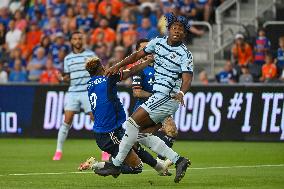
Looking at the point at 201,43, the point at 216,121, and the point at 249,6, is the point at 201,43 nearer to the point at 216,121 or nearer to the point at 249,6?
the point at 249,6

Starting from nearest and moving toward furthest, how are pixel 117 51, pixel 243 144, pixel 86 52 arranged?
pixel 86 52, pixel 243 144, pixel 117 51

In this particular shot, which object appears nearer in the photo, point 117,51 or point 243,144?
point 243,144

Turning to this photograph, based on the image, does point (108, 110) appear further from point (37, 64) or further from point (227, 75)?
point (37, 64)

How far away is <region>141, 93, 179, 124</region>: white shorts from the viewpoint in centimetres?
1473

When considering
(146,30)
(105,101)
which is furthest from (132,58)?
(146,30)

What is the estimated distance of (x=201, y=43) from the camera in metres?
30.3

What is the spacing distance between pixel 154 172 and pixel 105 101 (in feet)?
7.20

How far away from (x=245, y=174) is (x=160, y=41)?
277 cm

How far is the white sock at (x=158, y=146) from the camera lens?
14.7 m

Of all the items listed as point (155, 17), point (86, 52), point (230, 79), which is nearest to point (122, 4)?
point (155, 17)

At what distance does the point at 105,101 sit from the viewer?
15.2 m

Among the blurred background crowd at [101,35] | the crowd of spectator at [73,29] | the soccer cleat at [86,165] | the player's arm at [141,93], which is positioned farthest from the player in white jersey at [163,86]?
the crowd of spectator at [73,29]

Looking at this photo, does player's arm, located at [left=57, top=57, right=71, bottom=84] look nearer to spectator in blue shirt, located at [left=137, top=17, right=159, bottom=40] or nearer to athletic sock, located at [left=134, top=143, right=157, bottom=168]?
athletic sock, located at [left=134, top=143, right=157, bottom=168]

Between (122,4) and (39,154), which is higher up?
(122,4)
